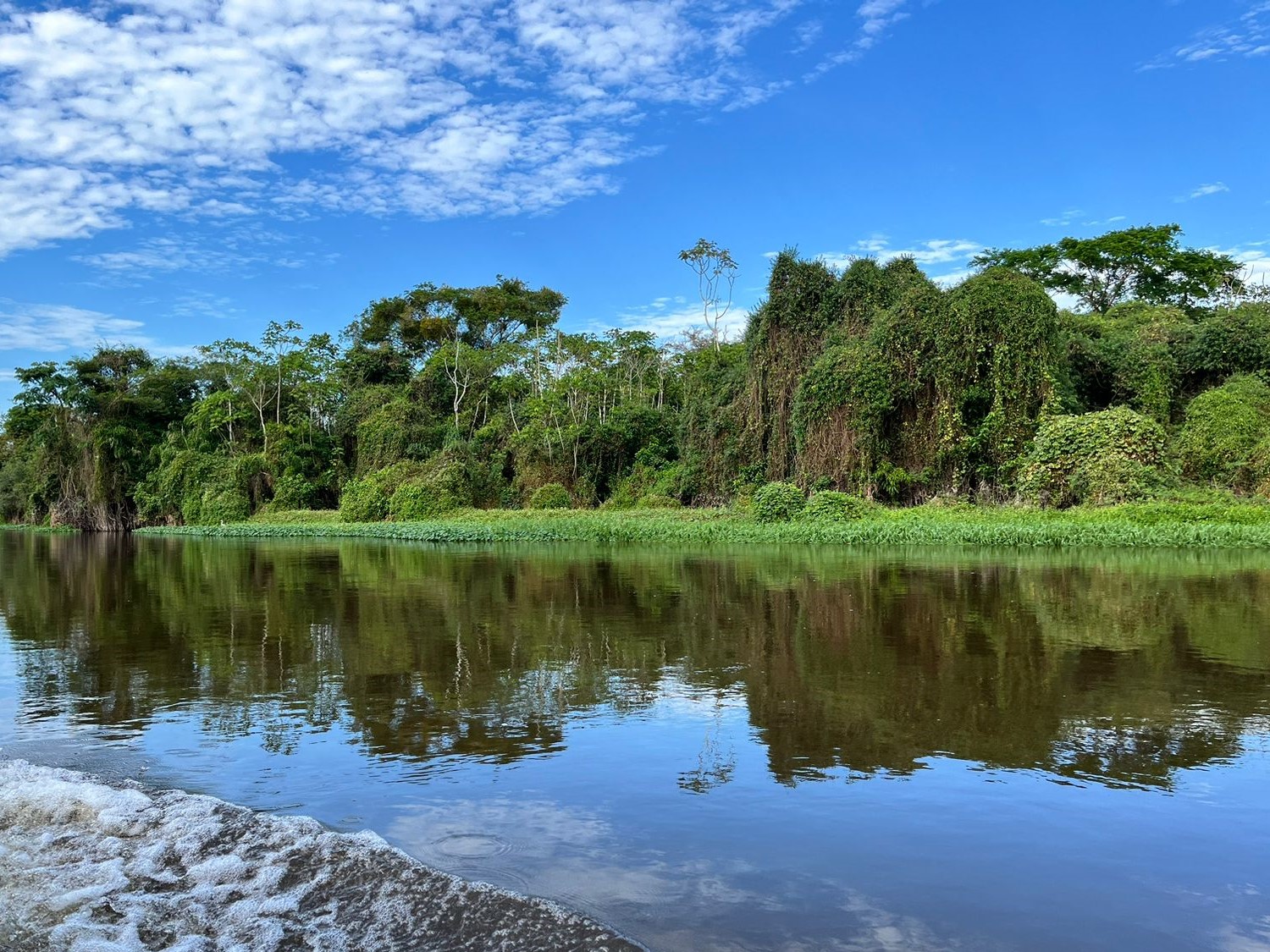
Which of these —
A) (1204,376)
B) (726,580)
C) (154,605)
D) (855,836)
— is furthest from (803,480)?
(855,836)

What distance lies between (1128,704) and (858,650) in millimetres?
2366

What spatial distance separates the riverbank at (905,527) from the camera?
59.5ft

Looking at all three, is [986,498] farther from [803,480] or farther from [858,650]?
[858,650]

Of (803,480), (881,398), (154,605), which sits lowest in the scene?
(154,605)

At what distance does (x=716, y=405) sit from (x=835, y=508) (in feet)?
28.9

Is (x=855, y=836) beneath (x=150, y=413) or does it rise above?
beneath

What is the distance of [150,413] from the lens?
47.2 metres

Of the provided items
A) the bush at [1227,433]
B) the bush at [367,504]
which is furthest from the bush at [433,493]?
the bush at [1227,433]

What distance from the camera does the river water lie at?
3.26 metres

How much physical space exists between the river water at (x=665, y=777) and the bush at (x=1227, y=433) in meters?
15.3

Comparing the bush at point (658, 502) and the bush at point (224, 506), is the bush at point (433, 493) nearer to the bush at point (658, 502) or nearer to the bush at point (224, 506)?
the bush at point (658, 502)

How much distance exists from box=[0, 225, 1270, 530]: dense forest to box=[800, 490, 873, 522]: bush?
121 cm

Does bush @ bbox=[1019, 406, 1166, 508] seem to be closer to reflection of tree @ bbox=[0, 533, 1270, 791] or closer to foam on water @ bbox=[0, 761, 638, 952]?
reflection of tree @ bbox=[0, 533, 1270, 791]

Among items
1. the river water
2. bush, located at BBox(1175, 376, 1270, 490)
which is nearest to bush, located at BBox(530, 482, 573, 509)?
bush, located at BBox(1175, 376, 1270, 490)
